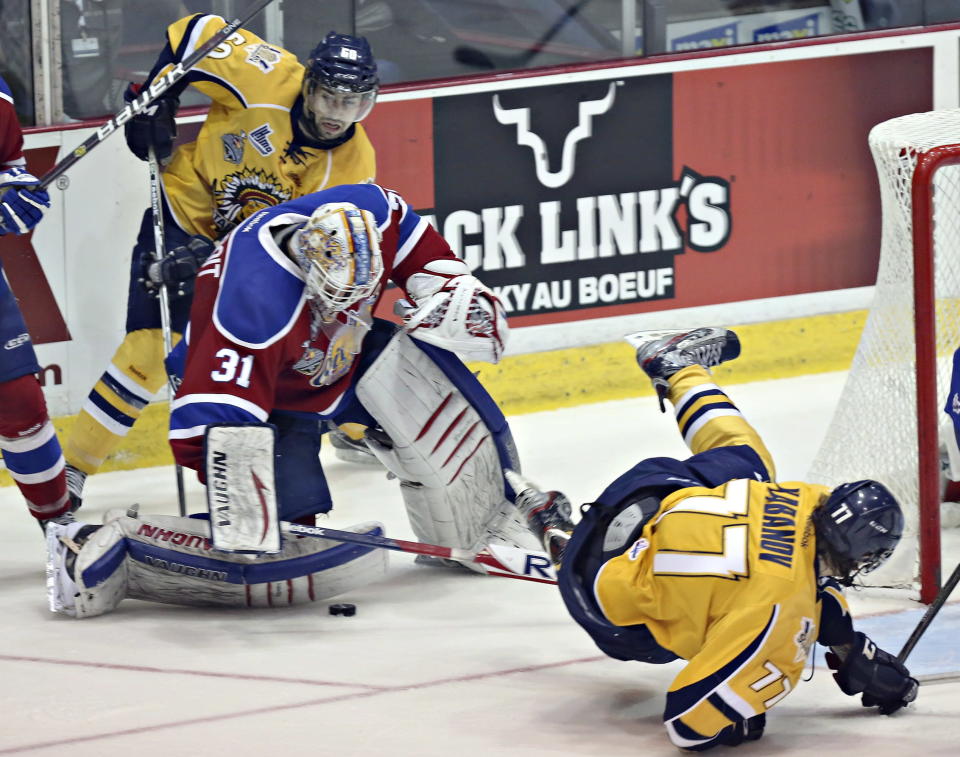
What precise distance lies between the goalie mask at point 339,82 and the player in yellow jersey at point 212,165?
5 cm

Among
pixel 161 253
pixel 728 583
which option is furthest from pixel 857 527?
pixel 161 253

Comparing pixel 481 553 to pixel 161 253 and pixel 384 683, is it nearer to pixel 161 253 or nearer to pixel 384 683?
pixel 384 683

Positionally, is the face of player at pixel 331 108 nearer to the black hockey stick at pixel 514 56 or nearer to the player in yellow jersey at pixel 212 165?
the player in yellow jersey at pixel 212 165

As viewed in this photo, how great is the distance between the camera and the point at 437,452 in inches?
145

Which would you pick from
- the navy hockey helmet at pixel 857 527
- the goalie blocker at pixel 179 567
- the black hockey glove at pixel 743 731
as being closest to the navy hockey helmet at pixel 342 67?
the goalie blocker at pixel 179 567

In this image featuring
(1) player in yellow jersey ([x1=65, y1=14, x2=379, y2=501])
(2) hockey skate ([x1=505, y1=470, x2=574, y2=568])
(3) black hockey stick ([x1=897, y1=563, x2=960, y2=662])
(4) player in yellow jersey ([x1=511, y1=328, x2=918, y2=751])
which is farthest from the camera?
(1) player in yellow jersey ([x1=65, y1=14, x2=379, y2=501])

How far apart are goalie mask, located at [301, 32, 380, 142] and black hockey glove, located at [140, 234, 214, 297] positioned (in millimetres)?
410

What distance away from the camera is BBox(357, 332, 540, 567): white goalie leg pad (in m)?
3.67

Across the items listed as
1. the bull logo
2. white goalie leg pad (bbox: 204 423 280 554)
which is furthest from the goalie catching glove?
the bull logo

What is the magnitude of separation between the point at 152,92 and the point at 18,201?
542 mm

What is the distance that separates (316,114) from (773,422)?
5.56 ft

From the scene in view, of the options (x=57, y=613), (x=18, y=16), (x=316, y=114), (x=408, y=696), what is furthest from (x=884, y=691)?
(x=18, y=16)

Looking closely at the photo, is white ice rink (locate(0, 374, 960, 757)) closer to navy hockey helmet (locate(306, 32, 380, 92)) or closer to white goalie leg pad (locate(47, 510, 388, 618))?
white goalie leg pad (locate(47, 510, 388, 618))

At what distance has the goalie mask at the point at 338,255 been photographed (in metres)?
3.35
